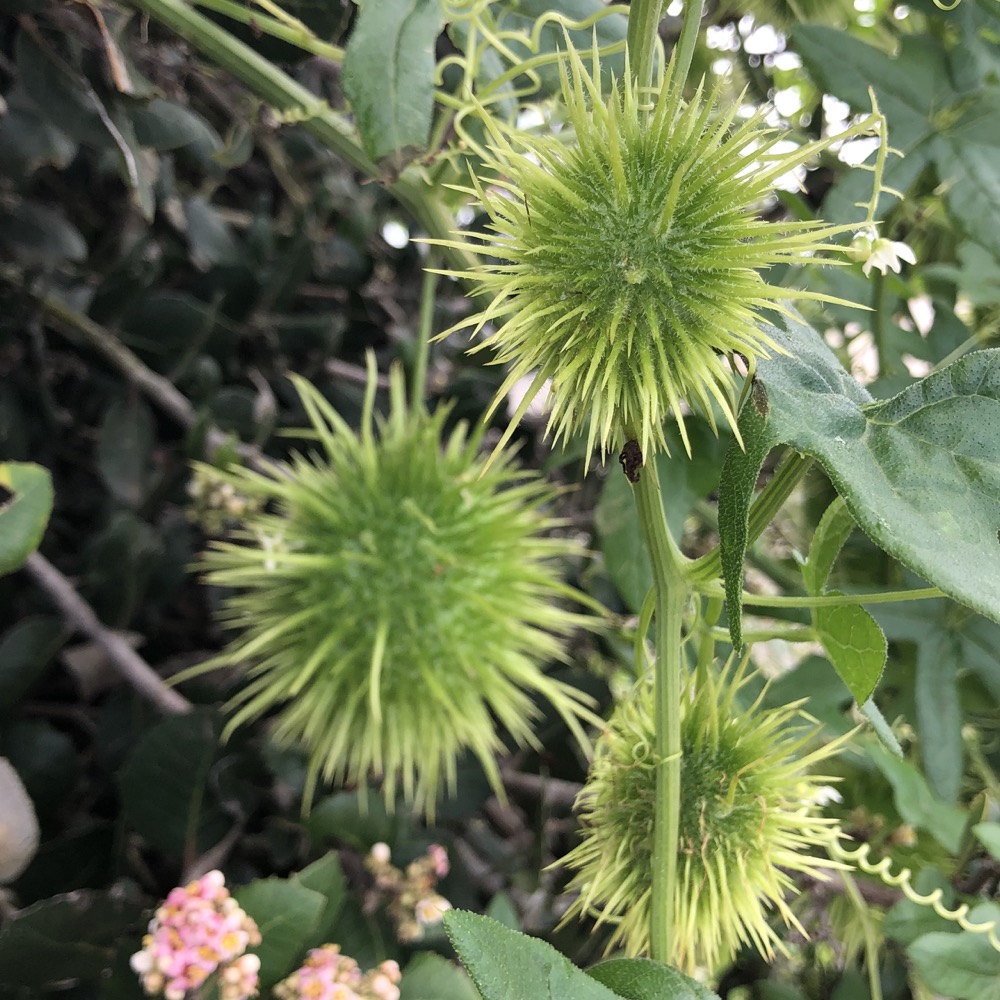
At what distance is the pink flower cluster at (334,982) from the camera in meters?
0.56

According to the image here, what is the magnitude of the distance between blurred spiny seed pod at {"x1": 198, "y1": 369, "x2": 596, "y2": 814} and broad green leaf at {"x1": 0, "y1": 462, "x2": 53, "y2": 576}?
21 centimetres

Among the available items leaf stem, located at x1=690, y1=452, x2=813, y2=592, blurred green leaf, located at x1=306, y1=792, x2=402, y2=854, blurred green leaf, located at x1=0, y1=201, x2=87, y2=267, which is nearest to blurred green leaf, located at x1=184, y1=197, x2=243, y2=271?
blurred green leaf, located at x1=0, y1=201, x2=87, y2=267

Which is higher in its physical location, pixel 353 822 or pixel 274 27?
pixel 274 27

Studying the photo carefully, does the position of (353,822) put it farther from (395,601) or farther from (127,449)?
(127,449)

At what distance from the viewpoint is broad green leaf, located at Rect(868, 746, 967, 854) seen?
2.46 feet

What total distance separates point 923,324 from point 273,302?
98cm

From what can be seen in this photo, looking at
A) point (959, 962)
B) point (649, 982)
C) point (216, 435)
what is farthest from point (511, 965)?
point (216, 435)

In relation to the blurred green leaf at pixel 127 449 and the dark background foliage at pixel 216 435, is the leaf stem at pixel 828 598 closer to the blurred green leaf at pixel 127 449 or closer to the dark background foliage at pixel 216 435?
the dark background foliage at pixel 216 435

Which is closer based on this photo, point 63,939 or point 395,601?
point 63,939

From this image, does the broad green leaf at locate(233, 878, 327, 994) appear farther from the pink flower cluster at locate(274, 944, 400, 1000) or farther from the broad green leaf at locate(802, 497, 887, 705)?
the broad green leaf at locate(802, 497, 887, 705)

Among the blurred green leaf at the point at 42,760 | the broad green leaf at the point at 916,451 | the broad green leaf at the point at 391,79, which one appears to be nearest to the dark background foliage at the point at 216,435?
the blurred green leaf at the point at 42,760

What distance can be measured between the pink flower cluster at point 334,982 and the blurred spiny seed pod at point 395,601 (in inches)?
6.7

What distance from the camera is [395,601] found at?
0.71 m

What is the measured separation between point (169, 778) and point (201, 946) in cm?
22
